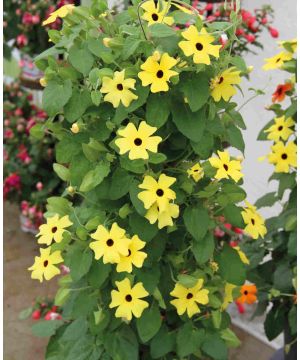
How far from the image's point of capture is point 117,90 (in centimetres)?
106

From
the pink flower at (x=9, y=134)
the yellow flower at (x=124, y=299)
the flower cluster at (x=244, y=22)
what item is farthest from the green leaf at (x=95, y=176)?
the pink flower at (x=9, y=134)

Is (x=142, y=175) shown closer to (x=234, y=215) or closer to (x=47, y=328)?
(x=234, y=215)

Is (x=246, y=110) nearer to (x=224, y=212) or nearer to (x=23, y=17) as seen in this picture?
(x=23, y=17)

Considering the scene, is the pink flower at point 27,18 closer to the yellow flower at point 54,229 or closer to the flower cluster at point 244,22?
the flower cluster at point 244,22

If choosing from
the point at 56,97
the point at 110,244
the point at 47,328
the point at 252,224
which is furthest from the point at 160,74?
the point at 47,328

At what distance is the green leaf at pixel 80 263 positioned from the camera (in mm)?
1147

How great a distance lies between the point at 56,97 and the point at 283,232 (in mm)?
954

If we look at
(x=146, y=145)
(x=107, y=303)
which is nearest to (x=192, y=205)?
(x=146, y=145)

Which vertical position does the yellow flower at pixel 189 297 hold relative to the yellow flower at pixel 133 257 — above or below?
below

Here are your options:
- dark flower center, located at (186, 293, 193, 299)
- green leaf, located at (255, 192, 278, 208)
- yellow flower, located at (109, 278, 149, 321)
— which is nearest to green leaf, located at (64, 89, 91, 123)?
yellow flower, located at (109, 278, 149, 321)

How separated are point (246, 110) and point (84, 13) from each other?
5.18ft

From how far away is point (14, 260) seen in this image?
114 inches

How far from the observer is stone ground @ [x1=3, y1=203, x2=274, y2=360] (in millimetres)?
2215

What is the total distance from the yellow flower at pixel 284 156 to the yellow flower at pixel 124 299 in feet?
2.07
